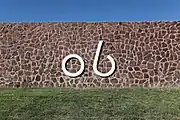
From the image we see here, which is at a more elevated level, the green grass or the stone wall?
the stone wall

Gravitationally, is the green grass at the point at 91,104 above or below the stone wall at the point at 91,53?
below

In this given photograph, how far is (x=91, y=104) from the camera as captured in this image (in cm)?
1338

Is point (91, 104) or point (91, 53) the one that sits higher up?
point (91, 53)

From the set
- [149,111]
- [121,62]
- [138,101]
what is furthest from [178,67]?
[149,111]

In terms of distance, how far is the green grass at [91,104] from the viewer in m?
12.1

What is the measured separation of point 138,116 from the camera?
12.0 m

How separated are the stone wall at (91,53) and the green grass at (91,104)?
178 centimetres

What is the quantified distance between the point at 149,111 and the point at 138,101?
1.33 metres

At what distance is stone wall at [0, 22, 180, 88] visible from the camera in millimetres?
17828

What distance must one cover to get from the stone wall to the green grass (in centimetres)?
178

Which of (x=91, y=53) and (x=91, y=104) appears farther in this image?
(x=91, y=53)

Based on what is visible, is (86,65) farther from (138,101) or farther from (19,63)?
(138,101)

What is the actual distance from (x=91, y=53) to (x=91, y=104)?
4846mm

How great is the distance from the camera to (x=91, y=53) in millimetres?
17984
